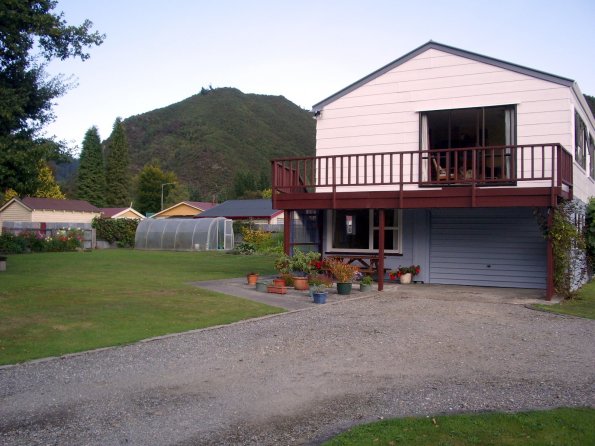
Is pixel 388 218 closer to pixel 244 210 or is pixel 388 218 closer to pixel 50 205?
pixel 244 210

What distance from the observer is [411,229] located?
1630 cm

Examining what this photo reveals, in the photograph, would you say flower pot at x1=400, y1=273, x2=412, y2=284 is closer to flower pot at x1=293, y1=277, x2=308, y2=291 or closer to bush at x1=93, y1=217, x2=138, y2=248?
flower pot at x1=293, y1=277, x2=308, y2=291

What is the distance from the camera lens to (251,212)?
47.8m

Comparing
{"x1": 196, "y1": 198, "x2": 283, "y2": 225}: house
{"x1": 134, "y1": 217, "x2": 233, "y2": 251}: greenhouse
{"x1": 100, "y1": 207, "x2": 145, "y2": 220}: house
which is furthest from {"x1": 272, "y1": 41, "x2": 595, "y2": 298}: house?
{"x1": 100, "y1": 207, "x2": 145, "y2": 220}: house

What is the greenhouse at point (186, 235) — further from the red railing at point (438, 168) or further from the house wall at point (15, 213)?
the red railing at point (438, 168)

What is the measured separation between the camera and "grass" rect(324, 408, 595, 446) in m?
4.43

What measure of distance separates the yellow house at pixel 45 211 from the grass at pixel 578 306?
142ft

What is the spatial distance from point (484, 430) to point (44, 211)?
48419 millimetres

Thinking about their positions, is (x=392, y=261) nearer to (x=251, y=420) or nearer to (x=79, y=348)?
(x=79, y=348)

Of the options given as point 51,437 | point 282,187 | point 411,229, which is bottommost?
point 51,437

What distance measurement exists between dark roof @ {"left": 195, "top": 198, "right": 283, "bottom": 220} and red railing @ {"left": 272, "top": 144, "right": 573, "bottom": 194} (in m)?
29.5

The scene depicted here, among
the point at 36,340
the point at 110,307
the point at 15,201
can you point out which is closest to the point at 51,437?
the point at 36,340

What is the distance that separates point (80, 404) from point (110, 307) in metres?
5.96

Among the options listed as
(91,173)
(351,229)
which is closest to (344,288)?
(351,229)
